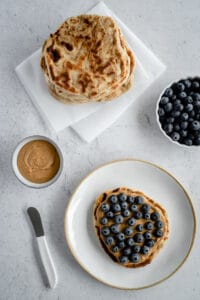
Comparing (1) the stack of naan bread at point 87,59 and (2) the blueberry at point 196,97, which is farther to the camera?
(2) the blueberry at point 196,97

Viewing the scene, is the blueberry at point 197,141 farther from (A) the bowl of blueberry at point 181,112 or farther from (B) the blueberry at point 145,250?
(B) the blueberry at point 145,250

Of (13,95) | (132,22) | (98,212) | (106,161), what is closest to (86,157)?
(106,161)

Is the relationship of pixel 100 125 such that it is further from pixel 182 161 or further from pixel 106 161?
pixel 182 161

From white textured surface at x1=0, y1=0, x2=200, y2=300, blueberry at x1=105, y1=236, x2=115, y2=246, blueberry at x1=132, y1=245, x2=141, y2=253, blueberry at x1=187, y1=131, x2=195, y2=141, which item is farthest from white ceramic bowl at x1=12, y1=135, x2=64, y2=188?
blueberry at x1=187, y1=131, x2=195, y2=141

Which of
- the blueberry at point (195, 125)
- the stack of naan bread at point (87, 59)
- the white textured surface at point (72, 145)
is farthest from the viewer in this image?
the white textured surface at point (72, 145)

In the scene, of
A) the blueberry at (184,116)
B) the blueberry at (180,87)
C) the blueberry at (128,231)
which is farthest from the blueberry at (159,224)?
the blueberry at (180,87)

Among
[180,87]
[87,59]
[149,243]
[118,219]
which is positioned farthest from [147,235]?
[87,59]

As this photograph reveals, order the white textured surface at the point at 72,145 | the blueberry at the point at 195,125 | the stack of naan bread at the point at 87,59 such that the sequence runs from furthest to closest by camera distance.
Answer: the white textured surface at the point at 72,145, the blueberry at the point at 195,125, the stack of naan bread at the point at 87,59
